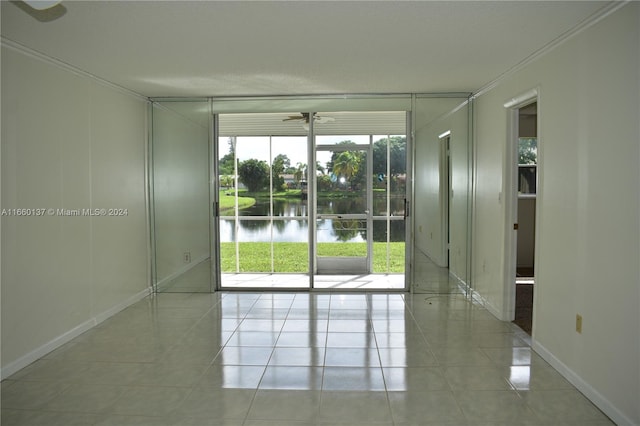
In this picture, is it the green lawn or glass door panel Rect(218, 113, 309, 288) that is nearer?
glass door panel Rect(218, 113, 309, 288)

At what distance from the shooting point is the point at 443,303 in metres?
5.14

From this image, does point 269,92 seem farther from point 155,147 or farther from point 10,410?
point 10,410

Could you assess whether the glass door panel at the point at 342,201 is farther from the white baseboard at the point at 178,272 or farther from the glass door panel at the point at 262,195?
the white baseboard at the point at 178,272

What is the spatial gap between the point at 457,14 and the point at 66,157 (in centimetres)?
321

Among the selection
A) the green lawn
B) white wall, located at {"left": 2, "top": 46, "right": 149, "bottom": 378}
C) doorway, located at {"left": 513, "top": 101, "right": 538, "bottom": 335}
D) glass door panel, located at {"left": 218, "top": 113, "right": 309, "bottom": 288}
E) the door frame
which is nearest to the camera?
white wall, located at {"left": 2, "top": 46, "right": 149, "bottom": 378}

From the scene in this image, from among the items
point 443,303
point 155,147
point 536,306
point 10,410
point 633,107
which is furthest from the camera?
point 155,147

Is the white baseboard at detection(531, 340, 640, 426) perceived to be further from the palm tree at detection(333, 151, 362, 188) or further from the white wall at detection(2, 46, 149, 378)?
the white wall at detection(2, 46, 149, 378)

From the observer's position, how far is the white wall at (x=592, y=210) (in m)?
2.45

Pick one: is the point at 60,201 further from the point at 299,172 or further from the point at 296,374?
the point at 299,172

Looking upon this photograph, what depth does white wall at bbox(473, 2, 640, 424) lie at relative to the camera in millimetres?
2453

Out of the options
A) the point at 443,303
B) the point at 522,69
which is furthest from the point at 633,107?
the point at 443,303

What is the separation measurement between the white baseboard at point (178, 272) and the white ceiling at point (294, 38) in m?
2.16

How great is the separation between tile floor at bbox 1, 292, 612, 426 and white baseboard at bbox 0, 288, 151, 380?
0.06 metres

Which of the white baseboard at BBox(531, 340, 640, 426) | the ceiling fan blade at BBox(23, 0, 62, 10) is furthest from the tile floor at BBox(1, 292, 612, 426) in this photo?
the ceiling fan blade at BBox(23, 0, 62, 10)
